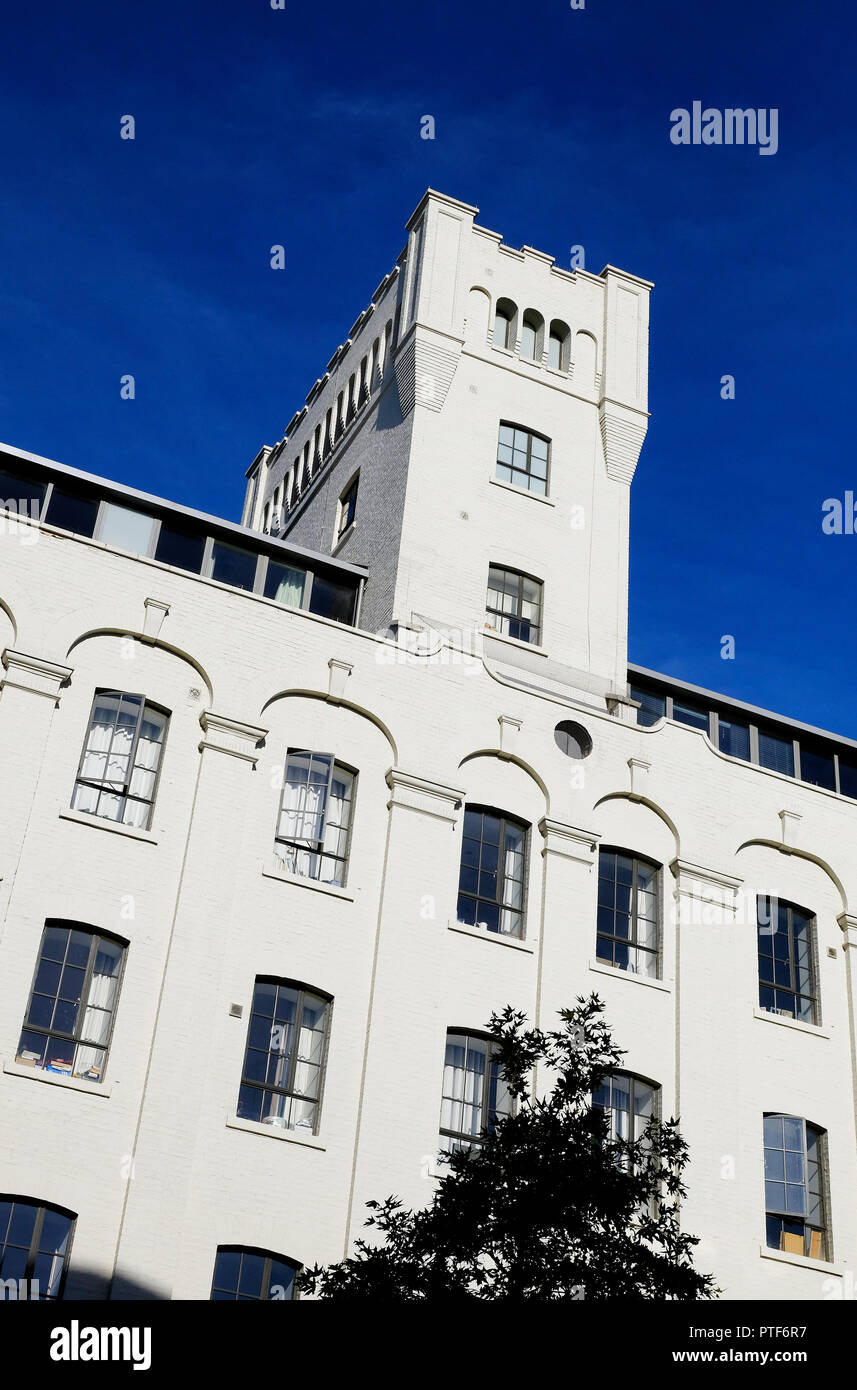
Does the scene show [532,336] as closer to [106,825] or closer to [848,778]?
[848,778]

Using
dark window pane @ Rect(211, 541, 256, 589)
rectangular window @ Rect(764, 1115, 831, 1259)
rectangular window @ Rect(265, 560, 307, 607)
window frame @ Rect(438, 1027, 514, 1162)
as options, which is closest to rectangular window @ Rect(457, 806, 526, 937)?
window frame @ Rect(438, 1027, 514, 1162)

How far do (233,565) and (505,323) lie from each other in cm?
1055

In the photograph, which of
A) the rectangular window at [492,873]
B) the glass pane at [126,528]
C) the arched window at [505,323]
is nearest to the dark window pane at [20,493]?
the glass pane at [126,528]

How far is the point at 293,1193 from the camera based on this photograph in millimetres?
23578

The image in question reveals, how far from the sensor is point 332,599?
32938mm

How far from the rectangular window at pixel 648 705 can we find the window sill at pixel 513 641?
3088mm

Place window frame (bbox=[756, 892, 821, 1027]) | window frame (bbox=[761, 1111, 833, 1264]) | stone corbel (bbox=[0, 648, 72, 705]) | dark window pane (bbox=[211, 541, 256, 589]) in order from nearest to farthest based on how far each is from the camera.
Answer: stone corbel (bbox=[0, 648, 72, 705]) → window frame (bbox=[761, 1111, 833, 1264]) → window frame (bbox=[756, 892, 821, 1027]) → dark window pane (bbox=[211, 541, 256, 589])

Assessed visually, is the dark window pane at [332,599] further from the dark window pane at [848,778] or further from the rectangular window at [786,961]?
the dark window pane at [848,778]

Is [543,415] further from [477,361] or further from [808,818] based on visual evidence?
[808,818]

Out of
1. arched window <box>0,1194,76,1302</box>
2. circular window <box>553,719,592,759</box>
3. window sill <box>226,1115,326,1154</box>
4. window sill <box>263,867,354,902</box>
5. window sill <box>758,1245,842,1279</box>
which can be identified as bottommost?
arched window <box>0,1194,76,1302</box>

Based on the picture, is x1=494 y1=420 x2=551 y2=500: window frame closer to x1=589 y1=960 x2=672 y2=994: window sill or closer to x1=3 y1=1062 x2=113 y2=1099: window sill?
x1=589 y1=960 x2=672 y2=994: window sill

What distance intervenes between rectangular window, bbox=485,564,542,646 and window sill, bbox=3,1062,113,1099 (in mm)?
13643

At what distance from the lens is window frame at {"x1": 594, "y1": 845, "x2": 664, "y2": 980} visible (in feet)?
94.4
